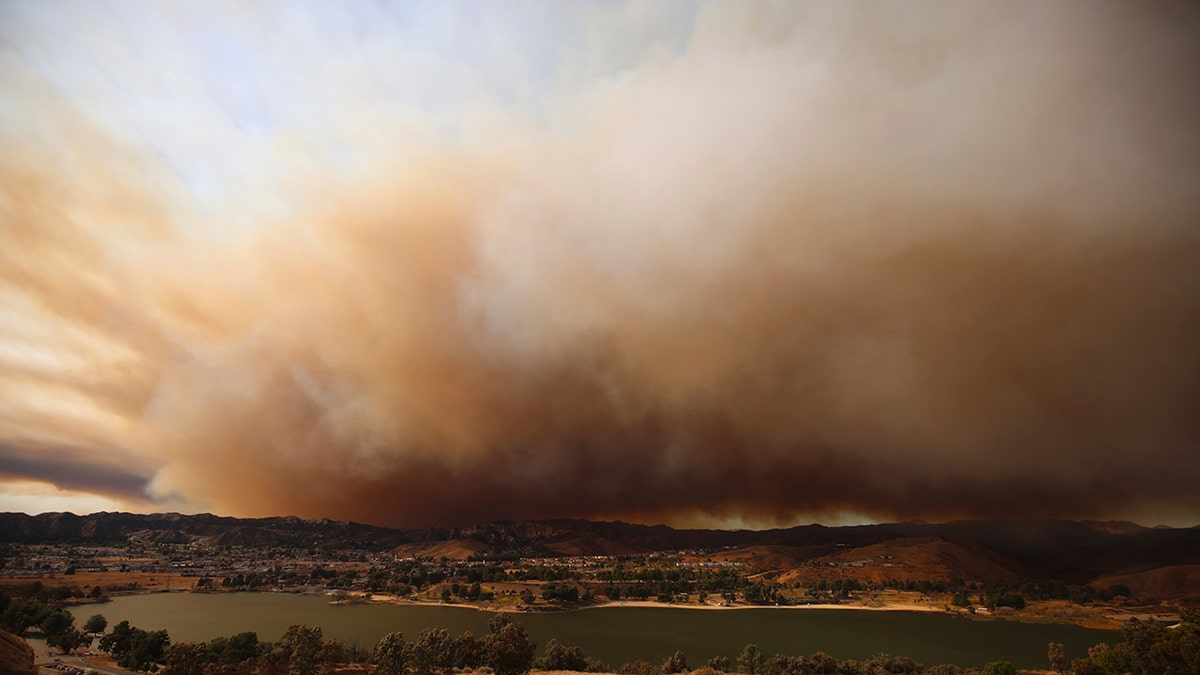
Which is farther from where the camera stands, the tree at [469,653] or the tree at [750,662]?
the tree at [750,662]

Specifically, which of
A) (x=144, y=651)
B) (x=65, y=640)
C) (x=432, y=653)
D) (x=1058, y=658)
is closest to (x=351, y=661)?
(x=432, y=653)

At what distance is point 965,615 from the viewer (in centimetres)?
14088

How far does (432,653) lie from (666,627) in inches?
2786

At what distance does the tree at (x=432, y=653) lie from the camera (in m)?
60.7

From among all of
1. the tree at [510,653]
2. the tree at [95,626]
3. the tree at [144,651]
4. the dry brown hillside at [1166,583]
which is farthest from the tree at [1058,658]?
the tree at [95,626]

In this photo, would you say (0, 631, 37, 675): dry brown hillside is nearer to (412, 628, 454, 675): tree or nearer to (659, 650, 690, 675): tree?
(412, 628, 454, 675): tree

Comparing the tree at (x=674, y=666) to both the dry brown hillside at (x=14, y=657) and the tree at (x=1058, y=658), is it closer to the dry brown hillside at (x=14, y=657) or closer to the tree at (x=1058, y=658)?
the tree at (x=1058, y=658)

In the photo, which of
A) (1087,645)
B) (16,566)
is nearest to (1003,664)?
(1087,645)

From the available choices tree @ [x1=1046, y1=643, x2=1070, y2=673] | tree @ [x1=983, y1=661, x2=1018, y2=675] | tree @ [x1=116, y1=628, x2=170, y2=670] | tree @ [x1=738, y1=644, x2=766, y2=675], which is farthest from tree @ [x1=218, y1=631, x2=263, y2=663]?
tree @ [x1=1046, y1=643, x2=1070, y2=673]

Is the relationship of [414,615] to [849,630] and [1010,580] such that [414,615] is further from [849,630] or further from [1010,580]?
[1010,580]

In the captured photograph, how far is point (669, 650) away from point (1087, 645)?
77720 mm

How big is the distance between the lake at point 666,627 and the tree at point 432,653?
2590 centimetres

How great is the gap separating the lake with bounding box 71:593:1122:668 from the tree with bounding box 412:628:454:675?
25.9 m

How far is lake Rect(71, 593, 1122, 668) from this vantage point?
315ft
